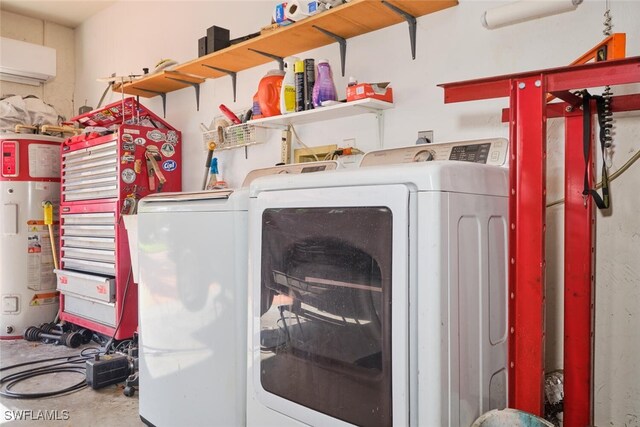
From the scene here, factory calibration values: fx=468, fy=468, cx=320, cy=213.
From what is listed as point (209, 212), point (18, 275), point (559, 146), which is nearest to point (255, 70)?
point (209, 212)

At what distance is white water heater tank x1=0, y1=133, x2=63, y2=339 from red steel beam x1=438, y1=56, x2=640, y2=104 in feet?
13.8

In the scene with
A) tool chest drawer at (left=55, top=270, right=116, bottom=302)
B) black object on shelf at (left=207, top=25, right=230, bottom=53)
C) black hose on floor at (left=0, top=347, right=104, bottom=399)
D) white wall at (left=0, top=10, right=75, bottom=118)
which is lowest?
black hose on floor at (left=0, top=347, right=104, bottom=399)

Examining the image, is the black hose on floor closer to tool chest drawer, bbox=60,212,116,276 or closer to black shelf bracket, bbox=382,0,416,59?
tool chest drawer, bbox=60,212,116,276

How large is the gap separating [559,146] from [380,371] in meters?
1.27

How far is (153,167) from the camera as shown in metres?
3.66

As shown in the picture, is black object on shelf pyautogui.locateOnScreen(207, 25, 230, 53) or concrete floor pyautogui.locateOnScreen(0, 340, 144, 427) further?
black object on shelf pyautogui.locateOnScreen(207, 25, 230, 53)

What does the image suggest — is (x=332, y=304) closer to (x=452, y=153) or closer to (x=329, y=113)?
(x=452, y=153)

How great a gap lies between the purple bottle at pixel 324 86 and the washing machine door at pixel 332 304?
1.01m

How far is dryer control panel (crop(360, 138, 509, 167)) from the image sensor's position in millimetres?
1990

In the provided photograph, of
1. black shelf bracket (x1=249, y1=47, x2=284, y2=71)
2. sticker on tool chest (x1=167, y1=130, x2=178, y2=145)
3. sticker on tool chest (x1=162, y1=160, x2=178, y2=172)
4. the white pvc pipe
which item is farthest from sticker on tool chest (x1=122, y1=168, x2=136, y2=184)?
the white pvc pipe

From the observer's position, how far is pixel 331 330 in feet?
5.09

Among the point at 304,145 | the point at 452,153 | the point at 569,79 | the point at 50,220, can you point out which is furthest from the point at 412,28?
the point at 50,220

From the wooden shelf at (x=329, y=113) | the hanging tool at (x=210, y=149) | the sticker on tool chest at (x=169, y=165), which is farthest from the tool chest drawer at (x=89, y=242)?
the wooden shelf at (x=329, y=113)

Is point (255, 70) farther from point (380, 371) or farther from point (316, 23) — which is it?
point (380, 371)
